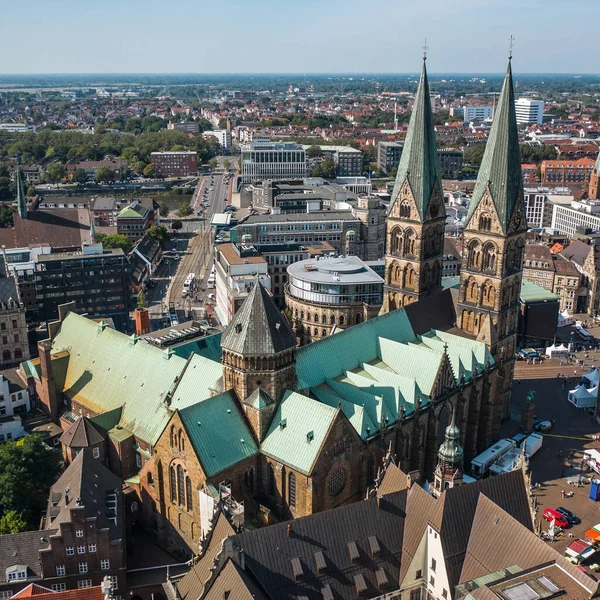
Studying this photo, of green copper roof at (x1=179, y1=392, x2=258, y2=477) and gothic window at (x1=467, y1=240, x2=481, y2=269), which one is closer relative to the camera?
green copper roof at (x1=179, y1=392, x2=258, y2=477)

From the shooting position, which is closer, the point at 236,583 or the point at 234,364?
the point at 236,583

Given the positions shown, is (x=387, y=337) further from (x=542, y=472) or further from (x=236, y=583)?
(x=236, y=583)

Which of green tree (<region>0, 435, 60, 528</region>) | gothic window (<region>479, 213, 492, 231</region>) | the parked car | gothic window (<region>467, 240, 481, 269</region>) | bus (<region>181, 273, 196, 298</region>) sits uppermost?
gothic window (<region>479, 213, 492, 231</region>)

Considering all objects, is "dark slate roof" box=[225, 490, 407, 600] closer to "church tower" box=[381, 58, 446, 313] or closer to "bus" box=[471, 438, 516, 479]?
"bus" box=[471, 438, 516, 479]

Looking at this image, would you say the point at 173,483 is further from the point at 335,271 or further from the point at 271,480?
the point at 335,271

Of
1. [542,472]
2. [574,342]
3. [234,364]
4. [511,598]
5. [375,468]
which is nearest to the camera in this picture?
[511,598]

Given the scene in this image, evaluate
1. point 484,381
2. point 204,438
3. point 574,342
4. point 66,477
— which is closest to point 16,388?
point 66,477

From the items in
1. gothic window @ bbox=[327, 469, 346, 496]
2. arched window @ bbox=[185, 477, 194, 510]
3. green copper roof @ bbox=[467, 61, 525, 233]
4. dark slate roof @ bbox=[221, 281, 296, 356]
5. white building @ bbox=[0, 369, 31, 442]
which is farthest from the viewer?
white building @ bbox=[0, 369, 31, 442]

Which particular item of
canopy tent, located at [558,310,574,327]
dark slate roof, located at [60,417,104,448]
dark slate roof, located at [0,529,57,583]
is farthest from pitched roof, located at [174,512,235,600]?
canopy tent, located at [558,310,574,327]
